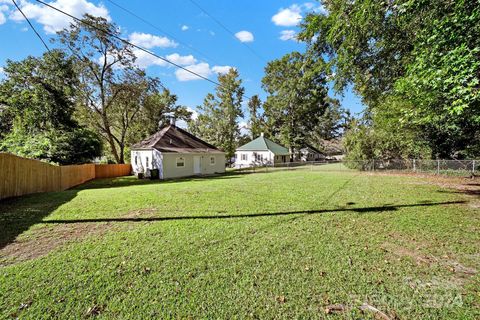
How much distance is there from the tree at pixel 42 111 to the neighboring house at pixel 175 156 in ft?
14.6

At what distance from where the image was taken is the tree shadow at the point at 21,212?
5015mm

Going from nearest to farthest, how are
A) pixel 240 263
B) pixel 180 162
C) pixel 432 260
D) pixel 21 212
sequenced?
pixel 240 263, pixel 432 260, pixel 21 212, pixel 180 162

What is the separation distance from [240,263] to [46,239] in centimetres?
421

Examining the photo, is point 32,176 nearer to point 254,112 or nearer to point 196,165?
point 196,165

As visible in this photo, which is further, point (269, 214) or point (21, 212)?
point (21, 212)

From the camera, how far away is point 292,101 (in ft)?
120

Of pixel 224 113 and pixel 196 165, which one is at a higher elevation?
pixel 224 113

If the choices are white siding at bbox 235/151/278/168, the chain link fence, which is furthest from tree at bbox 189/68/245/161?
the chain link fence

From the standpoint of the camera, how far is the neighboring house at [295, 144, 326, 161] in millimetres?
40769

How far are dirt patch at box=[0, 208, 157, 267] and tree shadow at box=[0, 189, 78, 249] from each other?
0.31 metres

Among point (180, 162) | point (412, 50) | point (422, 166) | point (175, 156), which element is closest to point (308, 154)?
point (422, 166)

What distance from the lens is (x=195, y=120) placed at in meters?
39.6

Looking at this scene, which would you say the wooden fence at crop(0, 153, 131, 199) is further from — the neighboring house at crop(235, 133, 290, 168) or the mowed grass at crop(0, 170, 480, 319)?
the neighboring house at crop(235, 133, 290, 168)

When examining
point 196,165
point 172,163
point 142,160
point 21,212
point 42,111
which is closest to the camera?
point 21,212
